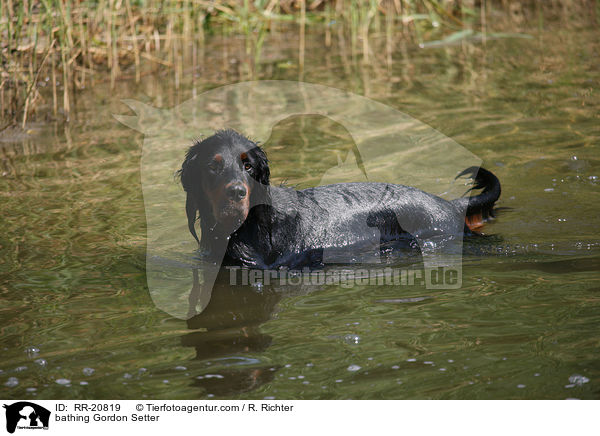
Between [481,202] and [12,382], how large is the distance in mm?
3758

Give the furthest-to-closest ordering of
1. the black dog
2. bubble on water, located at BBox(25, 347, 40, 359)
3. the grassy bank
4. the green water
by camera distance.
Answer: the grassy bank → the black dog → bubble on water, located at BBox(25, 347, 40, 359) → the green water

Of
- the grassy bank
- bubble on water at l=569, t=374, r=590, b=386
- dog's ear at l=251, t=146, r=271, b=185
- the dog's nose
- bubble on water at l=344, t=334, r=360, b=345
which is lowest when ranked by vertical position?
bubble on water at l=344, t=334, r=360, b=345

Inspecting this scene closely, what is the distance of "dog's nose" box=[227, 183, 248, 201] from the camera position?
4938mm

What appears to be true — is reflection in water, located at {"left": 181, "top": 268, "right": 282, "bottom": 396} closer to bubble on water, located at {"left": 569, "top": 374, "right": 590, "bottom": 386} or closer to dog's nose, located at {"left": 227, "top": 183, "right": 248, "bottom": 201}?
dog's nose, located at {"left": 227, "top": 183, "right": 248, "bottom": 201}

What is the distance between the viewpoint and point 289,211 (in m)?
5.52

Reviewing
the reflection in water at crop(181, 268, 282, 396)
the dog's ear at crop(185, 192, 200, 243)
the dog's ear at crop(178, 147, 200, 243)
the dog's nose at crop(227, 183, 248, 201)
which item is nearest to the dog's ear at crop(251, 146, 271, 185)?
the dog's nose at crop(227, 183, 248, 201)

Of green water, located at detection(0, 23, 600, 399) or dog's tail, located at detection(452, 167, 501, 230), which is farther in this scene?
dog's tail, located at detection(452, 167, 501, 230)

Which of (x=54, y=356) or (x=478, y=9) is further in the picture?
(x=478, y=9)

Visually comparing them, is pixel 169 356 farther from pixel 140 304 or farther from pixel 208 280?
pixel 208 280

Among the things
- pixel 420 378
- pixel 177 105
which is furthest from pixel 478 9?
pixel 420 378

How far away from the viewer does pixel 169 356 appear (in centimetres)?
415
